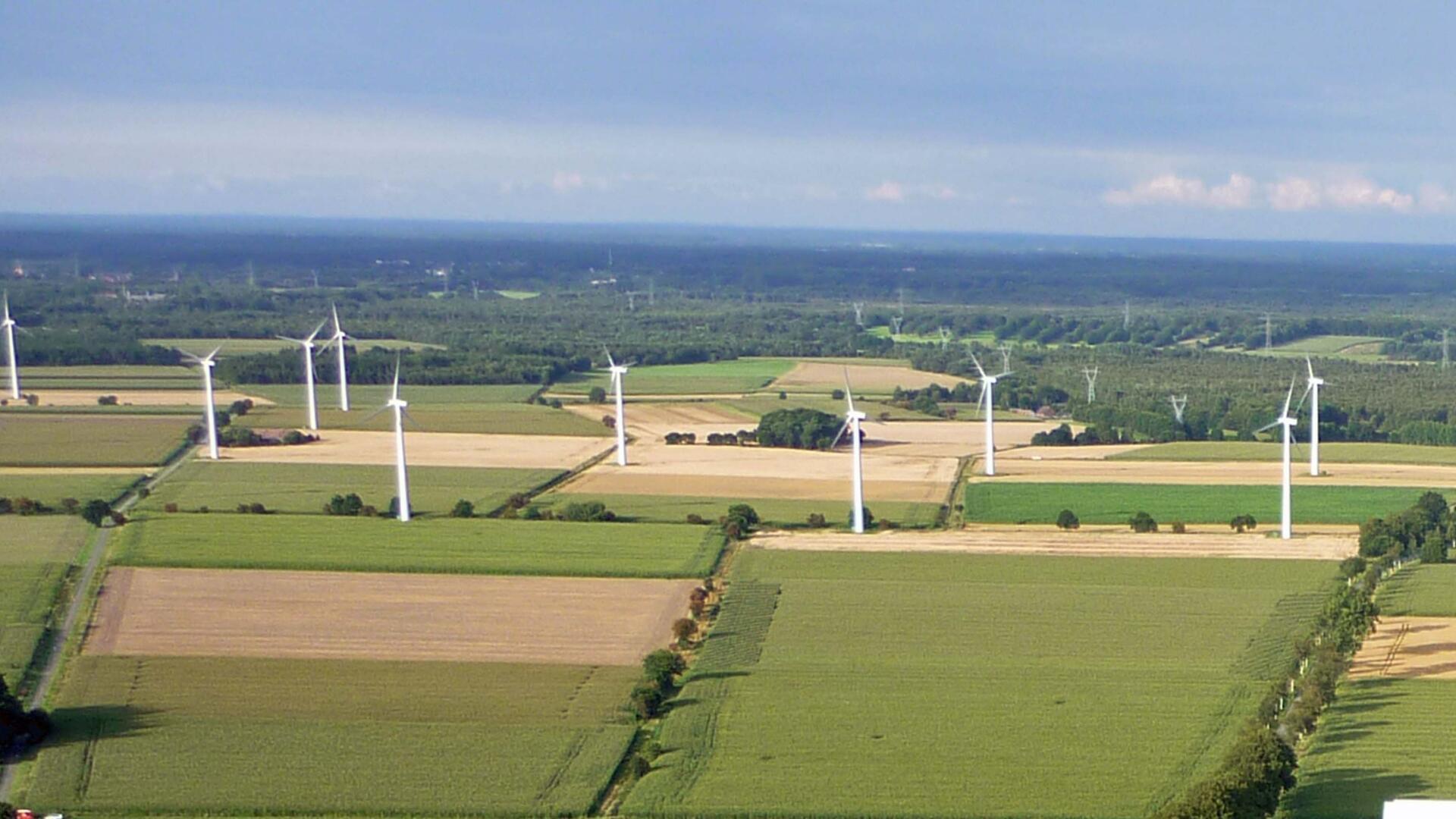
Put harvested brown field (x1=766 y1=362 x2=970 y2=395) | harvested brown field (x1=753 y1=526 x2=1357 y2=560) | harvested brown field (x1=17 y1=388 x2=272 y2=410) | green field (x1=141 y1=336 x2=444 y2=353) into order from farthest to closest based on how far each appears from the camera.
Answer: green field (x1=141 y1=336 x2=444 y2=353) → harvested brown field (x1=766 y1=362 x2=970 y2=395) → harvested brown field (x1=17 y1=388 x2=272 y2=410) → harvested brown field (x1=753 y1=526 x2=1357 y2=560)

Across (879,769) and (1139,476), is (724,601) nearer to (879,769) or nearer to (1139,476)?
(879,769)

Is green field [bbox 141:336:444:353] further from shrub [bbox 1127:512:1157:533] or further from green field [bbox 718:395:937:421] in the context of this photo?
shrub [bbox 1127:512:1157:533]

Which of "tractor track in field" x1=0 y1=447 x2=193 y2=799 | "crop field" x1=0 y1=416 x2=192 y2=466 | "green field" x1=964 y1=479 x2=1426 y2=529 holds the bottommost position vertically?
"green field" x1=964 y1=479 x2=1426 y2=529

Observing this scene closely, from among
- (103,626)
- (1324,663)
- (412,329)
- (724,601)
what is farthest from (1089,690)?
(412,329)

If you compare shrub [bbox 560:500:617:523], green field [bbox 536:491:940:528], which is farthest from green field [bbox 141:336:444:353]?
shrub [bbox 560:500:617:523]

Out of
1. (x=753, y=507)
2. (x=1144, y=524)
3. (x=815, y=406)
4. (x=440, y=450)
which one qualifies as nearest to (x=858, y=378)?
(x=815, y=406)

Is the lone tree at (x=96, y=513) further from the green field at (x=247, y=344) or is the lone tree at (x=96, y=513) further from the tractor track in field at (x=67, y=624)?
the green field at (x=247, y=344)

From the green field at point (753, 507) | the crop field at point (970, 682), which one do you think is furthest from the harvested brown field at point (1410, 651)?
the green field at point (753, 507)
